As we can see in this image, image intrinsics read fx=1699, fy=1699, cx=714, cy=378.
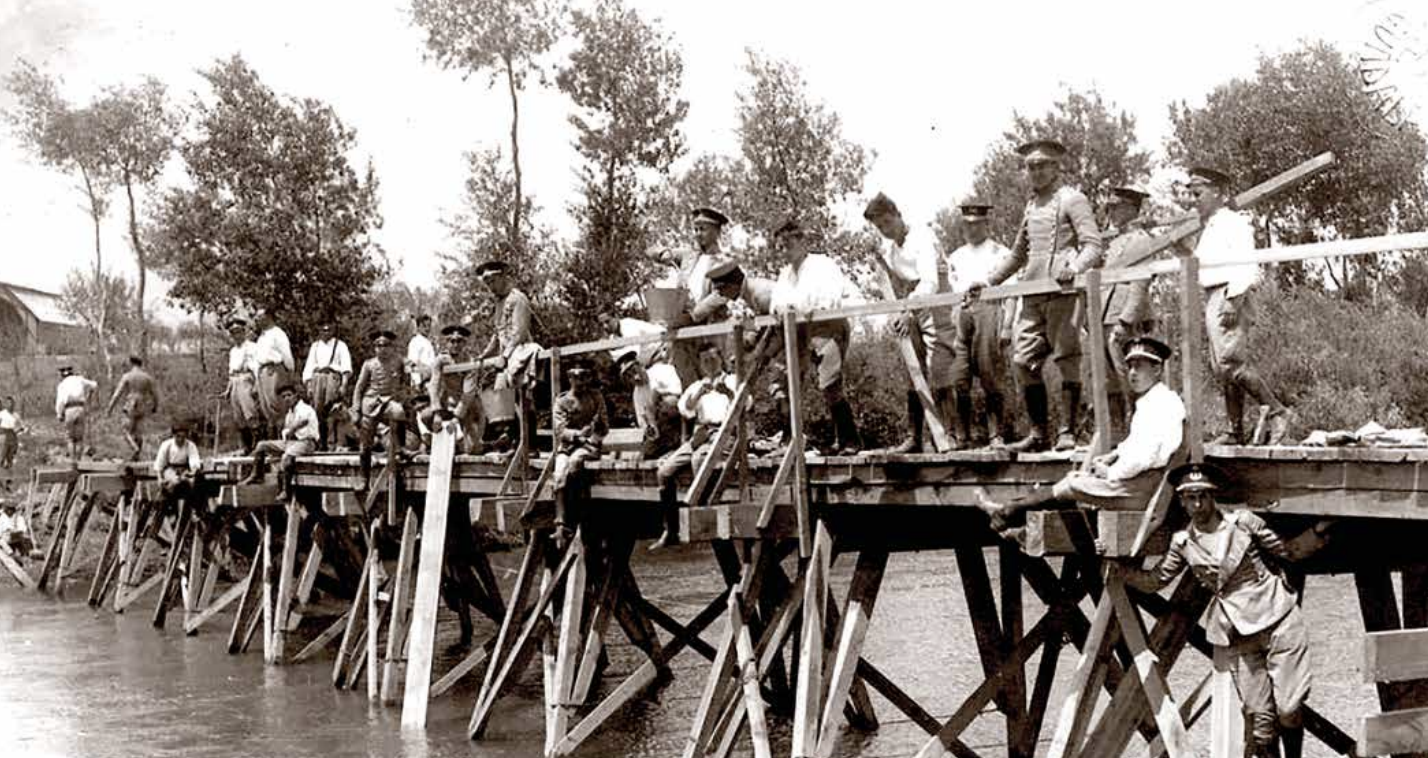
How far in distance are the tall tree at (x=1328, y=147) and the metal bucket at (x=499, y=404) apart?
28191 mm

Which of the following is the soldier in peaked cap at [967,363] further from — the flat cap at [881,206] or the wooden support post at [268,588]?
the wooden support post at [268,588]

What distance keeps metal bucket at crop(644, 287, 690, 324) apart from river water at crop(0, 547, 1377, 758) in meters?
3.79

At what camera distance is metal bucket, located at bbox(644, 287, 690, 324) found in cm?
1219

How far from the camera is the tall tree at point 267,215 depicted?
117 ft

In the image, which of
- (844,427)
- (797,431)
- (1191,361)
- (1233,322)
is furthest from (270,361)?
(1191,361)

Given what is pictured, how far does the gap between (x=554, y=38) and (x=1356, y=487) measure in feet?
116

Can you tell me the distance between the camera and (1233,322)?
29.2 feet

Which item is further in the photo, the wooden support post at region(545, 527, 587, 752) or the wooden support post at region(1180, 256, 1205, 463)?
the wooden support post at region(545, 527, 587, 752)

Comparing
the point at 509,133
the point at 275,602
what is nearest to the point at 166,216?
the point at 509,133

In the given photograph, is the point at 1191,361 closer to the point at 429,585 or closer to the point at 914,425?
the point at 914,425

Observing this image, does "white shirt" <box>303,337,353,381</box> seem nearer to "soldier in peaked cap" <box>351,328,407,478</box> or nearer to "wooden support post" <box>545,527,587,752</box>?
"soldier in peaked cap" <box>351,328,407,478</box>

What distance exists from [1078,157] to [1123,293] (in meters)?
37.0

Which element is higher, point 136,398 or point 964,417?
point 136,398

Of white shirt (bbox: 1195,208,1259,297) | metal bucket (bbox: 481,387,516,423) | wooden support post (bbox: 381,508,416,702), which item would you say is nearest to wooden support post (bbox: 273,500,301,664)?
wooden support post (bbox: 381,508,416,702)
